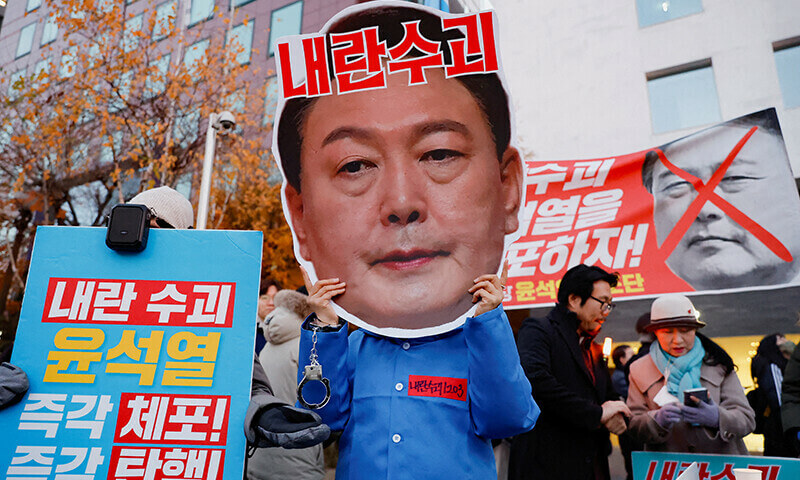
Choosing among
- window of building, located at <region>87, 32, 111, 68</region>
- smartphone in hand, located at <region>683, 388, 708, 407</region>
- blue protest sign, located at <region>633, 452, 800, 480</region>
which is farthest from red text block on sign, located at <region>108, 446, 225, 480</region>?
window of building, located at <region>87, 32, 111, 68</region>

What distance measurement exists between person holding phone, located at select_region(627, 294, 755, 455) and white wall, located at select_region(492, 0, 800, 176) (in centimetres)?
350

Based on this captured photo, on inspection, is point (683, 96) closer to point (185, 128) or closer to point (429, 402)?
point (429, 402)

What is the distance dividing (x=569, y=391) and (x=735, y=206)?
5.53 ft

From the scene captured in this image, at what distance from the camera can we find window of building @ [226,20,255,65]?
847 cm

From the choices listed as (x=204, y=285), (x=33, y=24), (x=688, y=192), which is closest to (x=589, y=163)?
(x=688, y=192)

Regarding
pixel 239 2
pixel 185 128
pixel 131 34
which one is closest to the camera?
pixel 131 34

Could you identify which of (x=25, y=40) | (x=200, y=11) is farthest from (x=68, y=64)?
(x=200, y=11)

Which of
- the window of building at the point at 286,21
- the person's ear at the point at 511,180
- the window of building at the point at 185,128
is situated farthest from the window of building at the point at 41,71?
the person's ear at the point at 511,180

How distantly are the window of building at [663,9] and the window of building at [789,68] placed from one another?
86 cm

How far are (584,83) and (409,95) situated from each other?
4699mm

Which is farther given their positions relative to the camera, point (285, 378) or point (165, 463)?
point (285, 378)

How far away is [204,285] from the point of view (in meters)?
1.59

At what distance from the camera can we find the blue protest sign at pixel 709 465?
7.58 feet

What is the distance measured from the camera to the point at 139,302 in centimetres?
157
